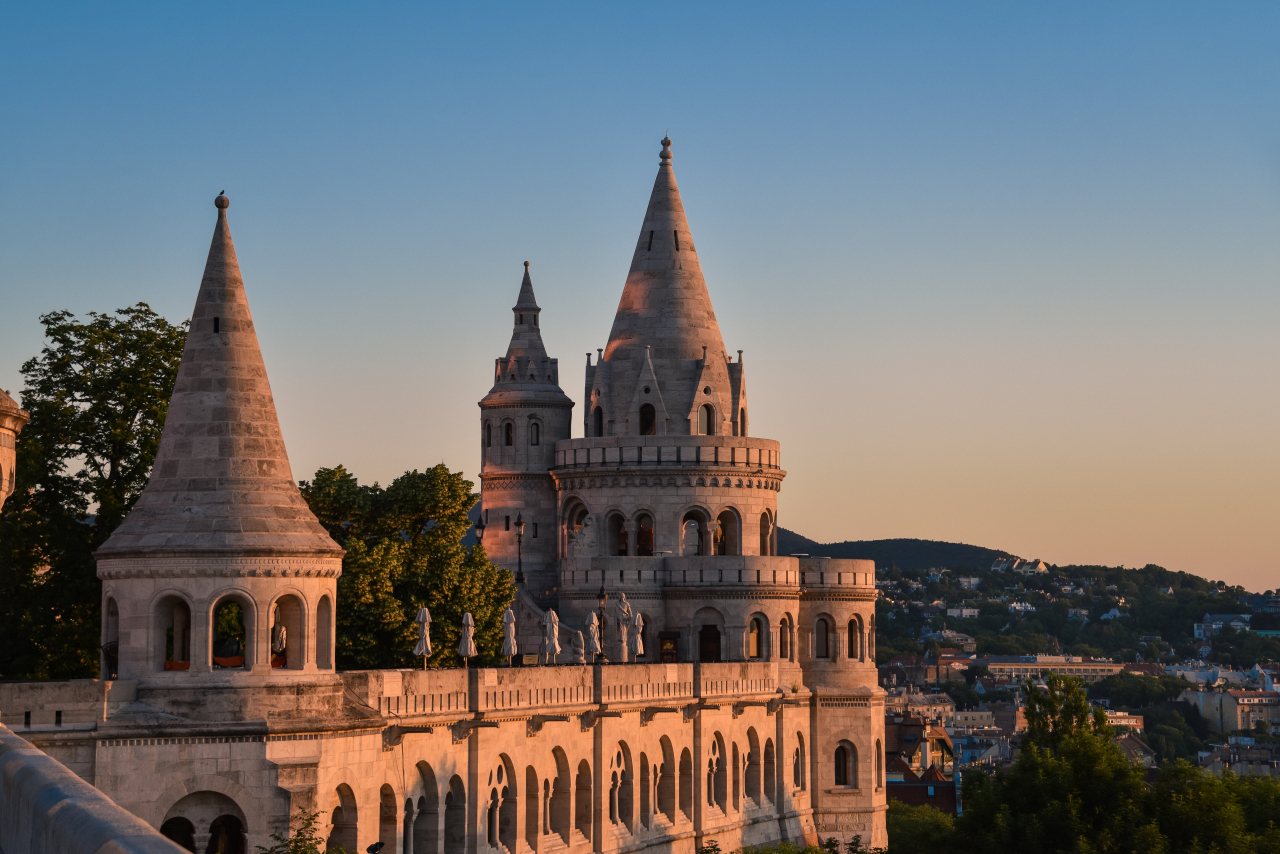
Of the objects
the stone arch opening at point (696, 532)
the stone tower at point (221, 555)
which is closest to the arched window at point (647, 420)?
the stone arch opening at point (696, 532)

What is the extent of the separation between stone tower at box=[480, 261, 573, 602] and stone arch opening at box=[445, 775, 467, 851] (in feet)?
111

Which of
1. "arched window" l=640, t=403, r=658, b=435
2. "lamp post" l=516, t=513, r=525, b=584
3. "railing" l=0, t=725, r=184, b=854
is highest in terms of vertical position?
"arched window" l=640, t=403, r=658, b=435

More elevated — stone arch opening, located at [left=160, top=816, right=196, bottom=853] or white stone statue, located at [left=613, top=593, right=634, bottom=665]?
white stone statue, located at [left=613, top=593, right=634, bottom=665]

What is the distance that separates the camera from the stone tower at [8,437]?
160 ft

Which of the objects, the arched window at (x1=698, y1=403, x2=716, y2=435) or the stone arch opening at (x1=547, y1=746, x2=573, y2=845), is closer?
the stone arch opening at (x1=547, y1=746, x2=573, y2=845)

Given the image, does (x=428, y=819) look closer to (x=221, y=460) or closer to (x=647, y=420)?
(x=221, y=460)

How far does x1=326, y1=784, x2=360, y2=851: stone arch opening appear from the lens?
41.4 metres

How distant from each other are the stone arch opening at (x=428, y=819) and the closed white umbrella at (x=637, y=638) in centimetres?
2433

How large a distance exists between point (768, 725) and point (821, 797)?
642 cm

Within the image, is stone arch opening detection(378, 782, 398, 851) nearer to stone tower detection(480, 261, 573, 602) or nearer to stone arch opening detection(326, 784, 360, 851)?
stone arch opening detection(326, 784, 360, 851)

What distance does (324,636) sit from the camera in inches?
1610

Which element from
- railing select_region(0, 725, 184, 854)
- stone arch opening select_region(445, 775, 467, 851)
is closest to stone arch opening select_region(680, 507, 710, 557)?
stone arch opening select_region(445, 775, 467, 851)

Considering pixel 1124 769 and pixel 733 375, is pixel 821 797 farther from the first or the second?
pixel 1124 769

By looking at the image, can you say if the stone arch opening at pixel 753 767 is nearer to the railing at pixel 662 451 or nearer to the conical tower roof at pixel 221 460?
the railing at pixel 662 451
